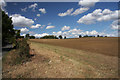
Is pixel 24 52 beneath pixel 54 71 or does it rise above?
above

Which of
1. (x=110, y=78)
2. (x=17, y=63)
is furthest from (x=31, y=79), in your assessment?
(x=110, y=78)

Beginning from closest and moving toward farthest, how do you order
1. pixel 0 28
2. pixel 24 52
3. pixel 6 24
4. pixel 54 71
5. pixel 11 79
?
pixel 11 79
pixel 54 71
pixel 24 52
pixel 0 28
pixel 6 24

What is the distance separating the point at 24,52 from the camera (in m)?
6.91

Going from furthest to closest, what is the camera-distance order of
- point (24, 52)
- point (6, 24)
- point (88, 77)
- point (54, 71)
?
1. point (6, 24)
2. point (24, 52)
3. point (54, 71)
4. point (88, 77)

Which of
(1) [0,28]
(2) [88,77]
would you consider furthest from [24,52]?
(1) [0,28]

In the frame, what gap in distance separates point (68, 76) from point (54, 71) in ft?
3.41

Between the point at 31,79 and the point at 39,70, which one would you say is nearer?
the point at 31,79

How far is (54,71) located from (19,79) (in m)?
2.16

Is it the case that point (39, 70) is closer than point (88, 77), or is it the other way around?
point (88, 77)

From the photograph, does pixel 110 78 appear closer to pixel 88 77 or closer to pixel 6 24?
pixel 88 77

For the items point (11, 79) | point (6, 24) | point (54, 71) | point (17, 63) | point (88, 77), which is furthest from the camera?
point (6, 24)

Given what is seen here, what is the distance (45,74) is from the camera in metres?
4.91

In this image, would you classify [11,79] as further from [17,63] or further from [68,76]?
[68,76]

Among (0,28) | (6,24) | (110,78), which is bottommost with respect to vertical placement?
(110,78)
